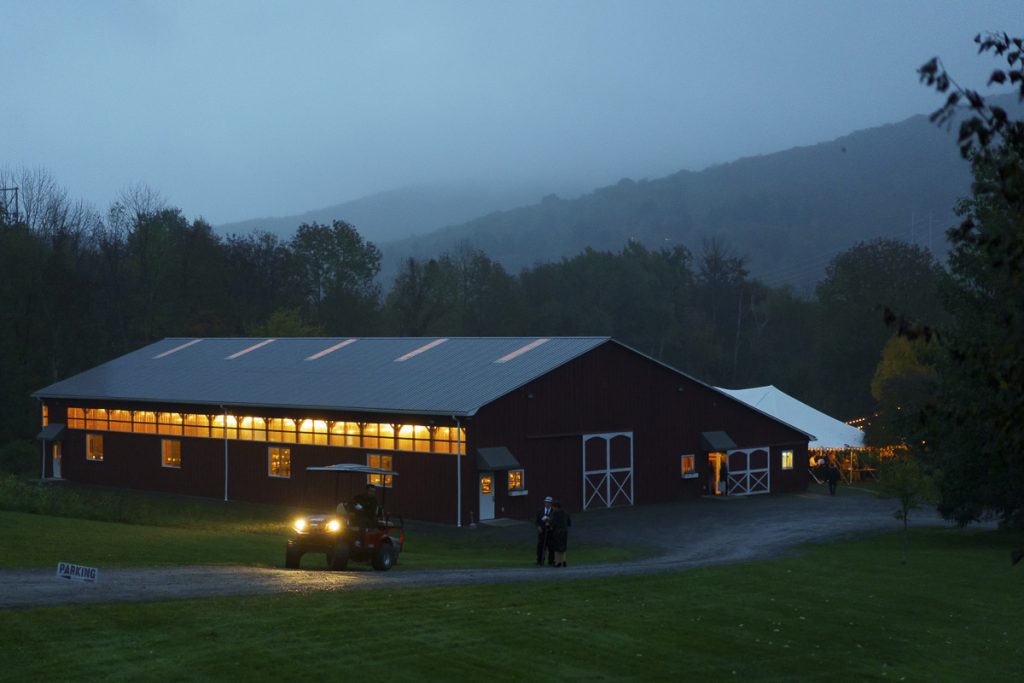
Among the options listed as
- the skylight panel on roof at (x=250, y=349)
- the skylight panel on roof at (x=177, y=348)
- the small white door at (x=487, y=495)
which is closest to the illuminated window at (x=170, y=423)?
the skylight panel on roof at (x=250, y=349)

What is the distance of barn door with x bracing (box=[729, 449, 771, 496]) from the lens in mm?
56406

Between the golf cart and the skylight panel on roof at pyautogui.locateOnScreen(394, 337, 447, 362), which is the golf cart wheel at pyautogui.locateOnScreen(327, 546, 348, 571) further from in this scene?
the skylight panel on roof at pyautogui.locateOnScreen(394, 337, 447, 362)

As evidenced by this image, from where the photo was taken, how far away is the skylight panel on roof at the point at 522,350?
172 ft

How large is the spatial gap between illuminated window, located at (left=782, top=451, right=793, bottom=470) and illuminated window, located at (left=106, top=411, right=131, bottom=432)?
29777mm

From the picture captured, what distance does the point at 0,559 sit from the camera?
2717cm

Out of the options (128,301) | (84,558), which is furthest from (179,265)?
(84,558)

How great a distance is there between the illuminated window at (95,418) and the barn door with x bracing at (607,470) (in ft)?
79.8

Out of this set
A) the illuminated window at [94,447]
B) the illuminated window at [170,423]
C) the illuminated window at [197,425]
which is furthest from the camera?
the illuminated window at [94,447]

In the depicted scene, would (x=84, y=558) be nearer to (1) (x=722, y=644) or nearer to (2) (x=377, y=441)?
(1) (x=722, y=644)

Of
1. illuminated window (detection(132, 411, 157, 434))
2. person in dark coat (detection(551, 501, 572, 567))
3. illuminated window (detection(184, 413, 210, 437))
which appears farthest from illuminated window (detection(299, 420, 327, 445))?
person in dark coat (detection(551, 501, 572, 567))

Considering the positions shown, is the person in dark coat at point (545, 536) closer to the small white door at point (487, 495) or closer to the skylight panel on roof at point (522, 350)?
the small white door at point (487, 495)

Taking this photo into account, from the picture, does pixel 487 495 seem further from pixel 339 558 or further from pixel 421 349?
pixel 339 558

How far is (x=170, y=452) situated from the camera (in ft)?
188

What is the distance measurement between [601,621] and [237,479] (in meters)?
34.2
